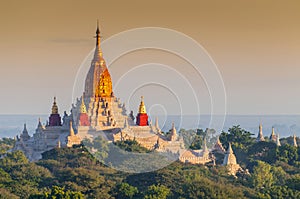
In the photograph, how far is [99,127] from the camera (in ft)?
280

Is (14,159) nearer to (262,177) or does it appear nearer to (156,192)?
(262,177)

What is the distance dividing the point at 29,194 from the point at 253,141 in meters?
36.3

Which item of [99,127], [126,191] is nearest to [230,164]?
[99,127]

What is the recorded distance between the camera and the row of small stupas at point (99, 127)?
8144 cm

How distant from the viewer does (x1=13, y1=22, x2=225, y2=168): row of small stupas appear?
267 feet

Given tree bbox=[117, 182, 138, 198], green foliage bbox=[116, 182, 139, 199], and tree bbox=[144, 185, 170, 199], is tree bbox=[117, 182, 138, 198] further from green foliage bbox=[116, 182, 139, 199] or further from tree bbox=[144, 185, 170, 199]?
tree bbox=[144, 185, 170, 199]

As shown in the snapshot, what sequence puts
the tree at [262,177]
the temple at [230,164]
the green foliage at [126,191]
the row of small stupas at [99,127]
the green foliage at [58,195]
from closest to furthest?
the green foliage at [58,195] → the green foliage at [126,191] → the tree at [262,177] → the temple at [230,164] → the row of small stupas at [99,127]

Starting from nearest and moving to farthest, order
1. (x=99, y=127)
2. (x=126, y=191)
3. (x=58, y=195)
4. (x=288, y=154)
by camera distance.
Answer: (x=58, y=195), (x=126, y=191), (x=288, y=154), (x=99, y=127)

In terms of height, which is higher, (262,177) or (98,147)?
(98,147)

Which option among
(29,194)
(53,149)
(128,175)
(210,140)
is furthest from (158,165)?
(210,140)

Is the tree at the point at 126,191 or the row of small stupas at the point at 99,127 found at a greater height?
the row of small stupas at the point at 99,127

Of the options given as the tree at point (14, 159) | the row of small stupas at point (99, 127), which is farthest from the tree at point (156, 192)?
the row of small stupas at point (99, 127)

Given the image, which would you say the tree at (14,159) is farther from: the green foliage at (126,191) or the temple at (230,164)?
the green foliage at (126,191)

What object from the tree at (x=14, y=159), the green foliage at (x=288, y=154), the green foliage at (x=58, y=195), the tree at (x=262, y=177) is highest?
the green foliage at (x=288, y=154)
